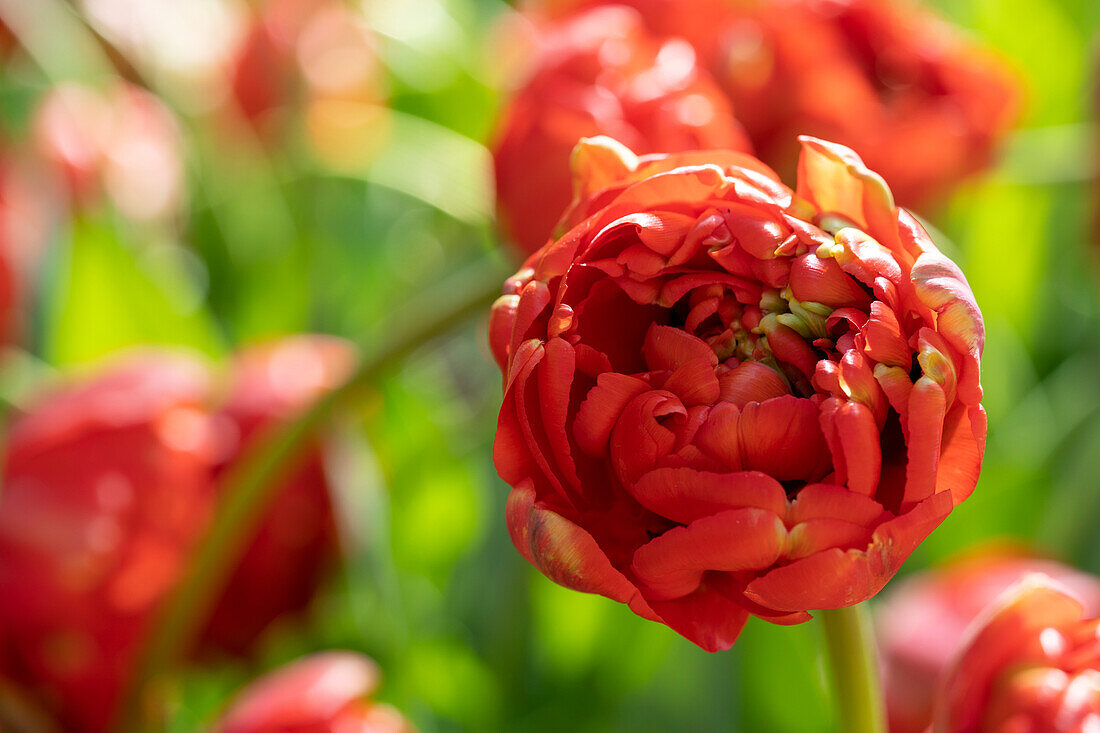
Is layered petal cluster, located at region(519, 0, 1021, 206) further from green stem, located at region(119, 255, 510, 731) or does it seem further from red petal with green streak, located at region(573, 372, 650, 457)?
red petal with green streak, located at region(573, 372, 650, 457)

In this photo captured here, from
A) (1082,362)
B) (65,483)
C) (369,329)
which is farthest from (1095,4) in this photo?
(65,483)

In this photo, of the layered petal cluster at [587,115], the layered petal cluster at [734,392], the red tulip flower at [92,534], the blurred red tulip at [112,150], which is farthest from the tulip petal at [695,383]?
the blurred red tulip at [112,150]

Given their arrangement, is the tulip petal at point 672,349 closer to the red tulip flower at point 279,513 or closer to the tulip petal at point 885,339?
the tulip petal at point 885,339

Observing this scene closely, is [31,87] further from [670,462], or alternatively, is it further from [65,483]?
[670,462]

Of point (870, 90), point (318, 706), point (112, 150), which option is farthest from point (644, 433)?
point (112, 150)

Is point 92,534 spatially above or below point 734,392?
below

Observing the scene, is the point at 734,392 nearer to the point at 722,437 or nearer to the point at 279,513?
the point at 722,437

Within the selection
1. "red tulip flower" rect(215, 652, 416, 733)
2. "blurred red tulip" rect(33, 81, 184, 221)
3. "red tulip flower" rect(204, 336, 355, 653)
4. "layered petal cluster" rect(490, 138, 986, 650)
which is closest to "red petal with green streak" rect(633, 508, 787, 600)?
"layered petal cluster" rect(490, 138, 986, 650)

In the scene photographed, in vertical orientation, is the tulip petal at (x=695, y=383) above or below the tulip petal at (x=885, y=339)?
below
